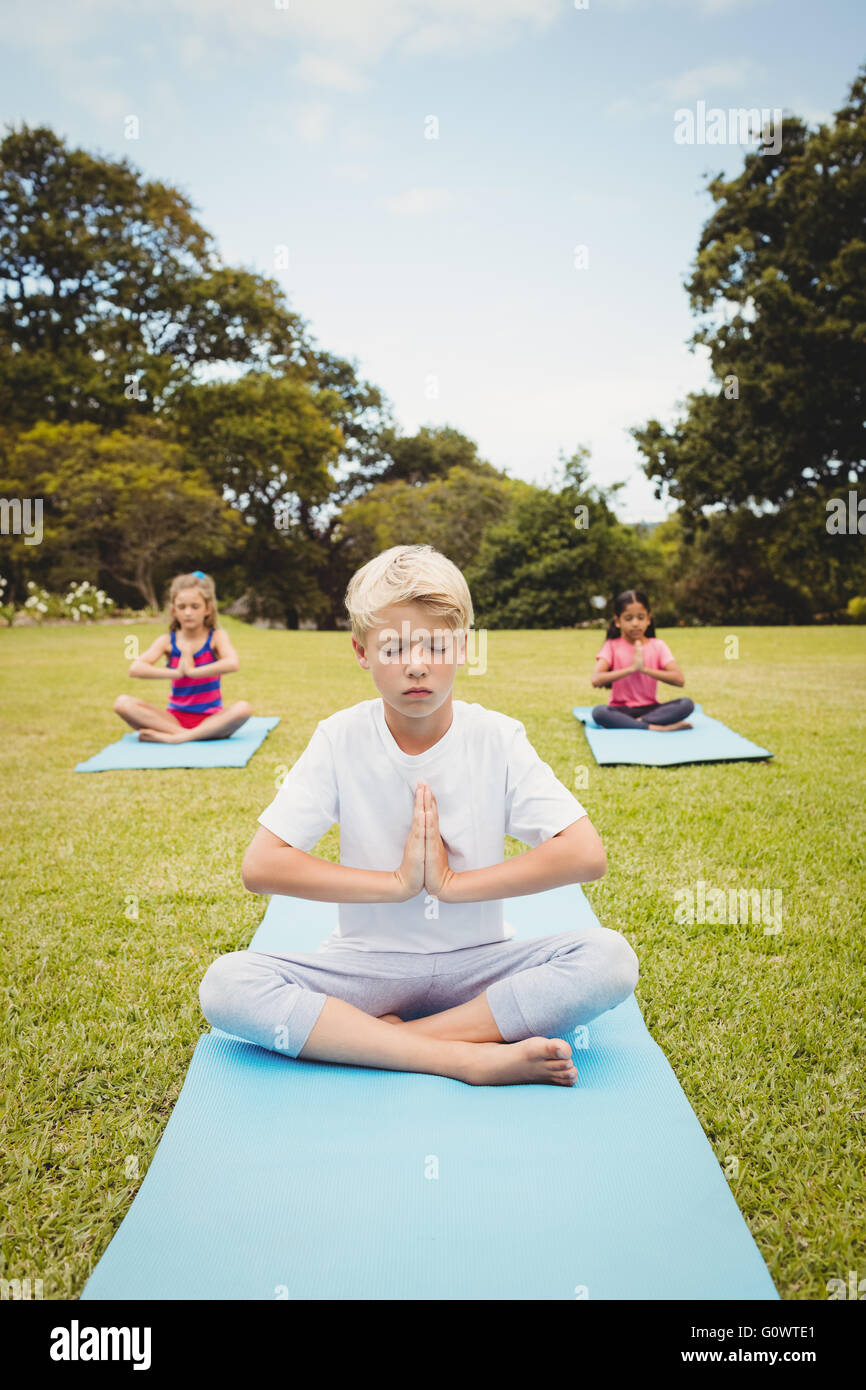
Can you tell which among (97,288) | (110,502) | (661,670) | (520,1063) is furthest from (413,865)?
(97,288)

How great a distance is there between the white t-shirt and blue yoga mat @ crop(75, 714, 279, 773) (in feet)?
10.9

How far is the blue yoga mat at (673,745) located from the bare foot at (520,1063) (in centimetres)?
342

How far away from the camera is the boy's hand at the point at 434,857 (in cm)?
202

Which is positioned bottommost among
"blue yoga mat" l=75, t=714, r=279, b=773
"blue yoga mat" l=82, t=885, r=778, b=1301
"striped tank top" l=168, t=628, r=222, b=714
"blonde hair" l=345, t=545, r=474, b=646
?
"blue yoga mat" l=82, t=885, r=778, b=1301

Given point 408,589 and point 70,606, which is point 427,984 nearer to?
point 408,589

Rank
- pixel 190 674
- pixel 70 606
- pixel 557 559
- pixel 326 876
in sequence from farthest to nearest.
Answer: pixel 557 559 → pixel 70 606 → pixel 190 674 → pixel 326 876

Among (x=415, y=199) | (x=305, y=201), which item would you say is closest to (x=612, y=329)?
(x=415, y=199)

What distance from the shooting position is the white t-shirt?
2152mm

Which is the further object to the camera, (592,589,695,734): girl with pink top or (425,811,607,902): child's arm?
(592,589,695,734): girl with pink top

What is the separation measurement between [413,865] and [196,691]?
446cm

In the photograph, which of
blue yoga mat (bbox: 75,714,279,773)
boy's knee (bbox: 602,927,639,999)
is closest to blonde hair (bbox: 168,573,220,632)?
blue yoga mat (bbox: 75,714,279,773)

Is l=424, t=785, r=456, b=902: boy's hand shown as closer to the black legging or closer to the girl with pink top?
the girl with pink top

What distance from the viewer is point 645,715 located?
21.0ft

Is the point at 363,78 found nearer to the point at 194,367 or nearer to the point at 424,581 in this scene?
the point at 194,367
